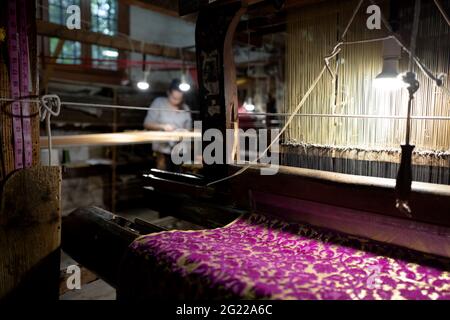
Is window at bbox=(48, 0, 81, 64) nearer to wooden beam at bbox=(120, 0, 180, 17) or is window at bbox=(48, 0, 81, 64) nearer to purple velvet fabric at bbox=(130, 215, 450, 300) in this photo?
wooden beam at bbox=(120, 0, 180, 17)

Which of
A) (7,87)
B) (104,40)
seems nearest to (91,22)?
(104,40)

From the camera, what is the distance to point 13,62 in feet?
7.70

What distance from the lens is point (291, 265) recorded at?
1.98 metres

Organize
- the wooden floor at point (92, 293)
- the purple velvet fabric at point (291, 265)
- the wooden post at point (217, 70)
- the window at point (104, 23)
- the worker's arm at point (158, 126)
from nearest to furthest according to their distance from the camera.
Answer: the purple velvet fabric at point (291, 265) < the wooden post at point (217, 70) < the wooden floor at point (92, 293) < the worker's arm at point (158, 126) < the window at point (104, 23)

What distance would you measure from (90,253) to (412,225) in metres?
2.35

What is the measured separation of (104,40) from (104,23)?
109 inches

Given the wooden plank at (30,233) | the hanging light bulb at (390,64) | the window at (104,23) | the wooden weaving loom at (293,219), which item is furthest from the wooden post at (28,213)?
the window at (104,23)

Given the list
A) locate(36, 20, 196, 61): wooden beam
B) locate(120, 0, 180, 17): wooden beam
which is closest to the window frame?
locate(36, 20, 196, 61): wooden beam

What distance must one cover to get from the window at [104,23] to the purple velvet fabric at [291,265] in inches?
269

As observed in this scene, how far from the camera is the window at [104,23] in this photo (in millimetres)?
8117

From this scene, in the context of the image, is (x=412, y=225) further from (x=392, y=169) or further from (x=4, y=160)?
(x=4, y=160)

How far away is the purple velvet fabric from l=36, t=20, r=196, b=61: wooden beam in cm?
444

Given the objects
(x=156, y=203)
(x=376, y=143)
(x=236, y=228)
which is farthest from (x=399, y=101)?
(x=156, y=203)

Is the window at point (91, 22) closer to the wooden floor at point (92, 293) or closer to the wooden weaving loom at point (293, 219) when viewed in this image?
the wooden floor at point (92, 293)
